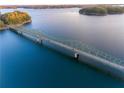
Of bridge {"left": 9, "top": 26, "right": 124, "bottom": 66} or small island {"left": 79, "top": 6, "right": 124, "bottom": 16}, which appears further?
small island {"left": 79, "top": 6, "right": 124, "bottom": 16}

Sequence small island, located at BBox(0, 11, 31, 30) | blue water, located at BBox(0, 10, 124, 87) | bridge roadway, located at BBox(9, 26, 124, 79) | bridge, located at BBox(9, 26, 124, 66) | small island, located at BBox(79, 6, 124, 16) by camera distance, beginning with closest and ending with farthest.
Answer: blue water, located at BBox(0, 10, 124, 87) → bridge roadway, located at BBox(9, 26, 124, 79) → bridge, located at BBox(9, 26, 124, 66) → small island, located at BBox(0, 11, 31, 30) → small island, located at BBox(79, 6, 124, 16)

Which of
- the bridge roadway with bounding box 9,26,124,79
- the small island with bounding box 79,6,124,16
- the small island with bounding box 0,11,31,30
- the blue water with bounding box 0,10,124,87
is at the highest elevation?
the small island with bounding box 79,6,124,16

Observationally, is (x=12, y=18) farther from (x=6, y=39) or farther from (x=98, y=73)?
(x=98, y=73)

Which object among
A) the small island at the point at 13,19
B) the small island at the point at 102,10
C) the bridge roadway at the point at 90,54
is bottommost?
the bridge roadway at the point at 90,54

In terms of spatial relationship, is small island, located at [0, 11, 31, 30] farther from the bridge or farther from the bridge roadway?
the bridge roadway

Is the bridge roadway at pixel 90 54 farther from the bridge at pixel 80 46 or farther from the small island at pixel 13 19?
the small island at pixel 13 19

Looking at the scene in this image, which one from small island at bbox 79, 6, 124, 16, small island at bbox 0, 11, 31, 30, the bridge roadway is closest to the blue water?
the bridge roadway

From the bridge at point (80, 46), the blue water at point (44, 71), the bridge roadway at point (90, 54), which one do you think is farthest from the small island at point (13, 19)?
the blue water at point (44, 71)

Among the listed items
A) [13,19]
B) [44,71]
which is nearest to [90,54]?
[44,71]
